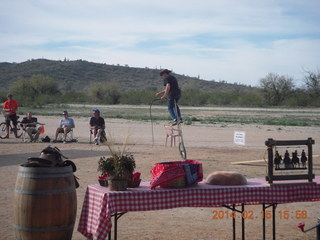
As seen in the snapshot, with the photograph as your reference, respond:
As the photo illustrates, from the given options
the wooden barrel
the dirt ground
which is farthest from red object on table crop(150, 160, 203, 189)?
the dirt ground

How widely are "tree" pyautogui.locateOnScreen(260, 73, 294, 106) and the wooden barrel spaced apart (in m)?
68.7

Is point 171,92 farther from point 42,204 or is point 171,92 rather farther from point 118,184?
point 42,204

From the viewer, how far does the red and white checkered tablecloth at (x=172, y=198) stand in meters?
5.37

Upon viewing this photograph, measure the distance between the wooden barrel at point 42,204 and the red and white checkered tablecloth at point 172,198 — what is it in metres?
0.26

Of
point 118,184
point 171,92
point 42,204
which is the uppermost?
point 171,92

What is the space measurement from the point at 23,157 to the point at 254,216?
882 centimetres

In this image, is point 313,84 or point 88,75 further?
point 88,75

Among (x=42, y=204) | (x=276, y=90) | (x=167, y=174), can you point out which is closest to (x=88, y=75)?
(x=276, y=90)

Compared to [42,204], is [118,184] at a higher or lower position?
higher

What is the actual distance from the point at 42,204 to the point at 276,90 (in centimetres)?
6989

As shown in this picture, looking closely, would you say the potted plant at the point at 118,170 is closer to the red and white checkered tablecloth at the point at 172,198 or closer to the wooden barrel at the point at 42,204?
the red and white checkered tablecloth at the point at 172,198

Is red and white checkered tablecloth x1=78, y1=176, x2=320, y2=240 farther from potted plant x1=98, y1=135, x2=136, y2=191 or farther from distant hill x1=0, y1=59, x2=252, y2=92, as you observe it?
distant hill x1=0, y1=59, x2=252, y2=92

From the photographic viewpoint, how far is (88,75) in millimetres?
114875
